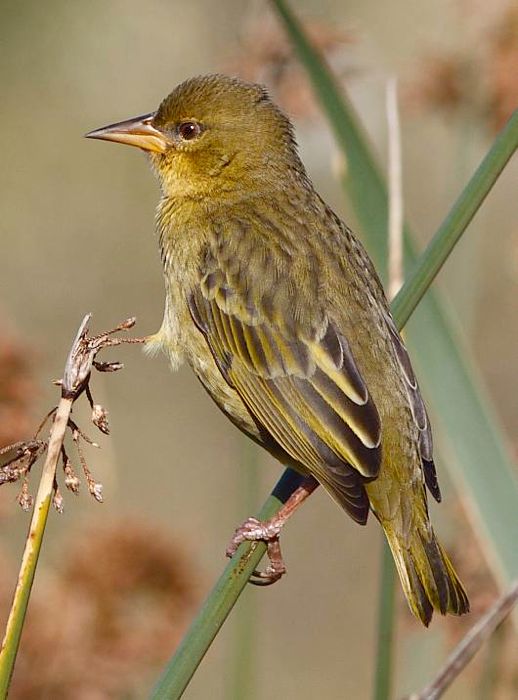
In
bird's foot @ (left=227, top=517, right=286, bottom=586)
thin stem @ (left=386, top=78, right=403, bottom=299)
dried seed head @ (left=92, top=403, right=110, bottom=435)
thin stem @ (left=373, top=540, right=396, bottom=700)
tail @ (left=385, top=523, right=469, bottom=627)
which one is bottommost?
dried seed head @ (left=92, top=403, right=110, bottom=435)

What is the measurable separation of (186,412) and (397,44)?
434 centimetres

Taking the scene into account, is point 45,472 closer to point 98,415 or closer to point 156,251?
point 98,415

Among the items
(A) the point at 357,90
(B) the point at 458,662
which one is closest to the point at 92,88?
(A) the point at 357,90

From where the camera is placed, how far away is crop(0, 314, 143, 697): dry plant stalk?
1.89m

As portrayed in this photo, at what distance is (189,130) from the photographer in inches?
154

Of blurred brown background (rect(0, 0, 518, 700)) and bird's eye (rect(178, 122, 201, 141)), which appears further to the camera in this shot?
blurred brown background (rect(0, 0, 518, 700))

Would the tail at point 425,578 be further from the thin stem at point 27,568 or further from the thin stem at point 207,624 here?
the thin stem at point 27,568

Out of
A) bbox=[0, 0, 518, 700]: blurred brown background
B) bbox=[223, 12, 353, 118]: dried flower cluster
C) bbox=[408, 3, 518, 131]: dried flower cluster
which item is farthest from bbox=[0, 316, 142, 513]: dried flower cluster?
bbox=[408, 3, 518, 131]: dried flower cluster

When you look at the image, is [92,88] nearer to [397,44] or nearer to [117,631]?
[397,44]

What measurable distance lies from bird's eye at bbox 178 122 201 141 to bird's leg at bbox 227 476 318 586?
1.22m

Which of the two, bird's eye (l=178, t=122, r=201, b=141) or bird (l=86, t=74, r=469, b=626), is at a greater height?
bird's eye (l=178, t=122, r=201, b=141)

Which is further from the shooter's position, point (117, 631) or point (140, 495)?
point (140, 495)

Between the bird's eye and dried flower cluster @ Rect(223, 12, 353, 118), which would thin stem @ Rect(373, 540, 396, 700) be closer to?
the bird's eye

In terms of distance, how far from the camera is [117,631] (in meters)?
3.58
